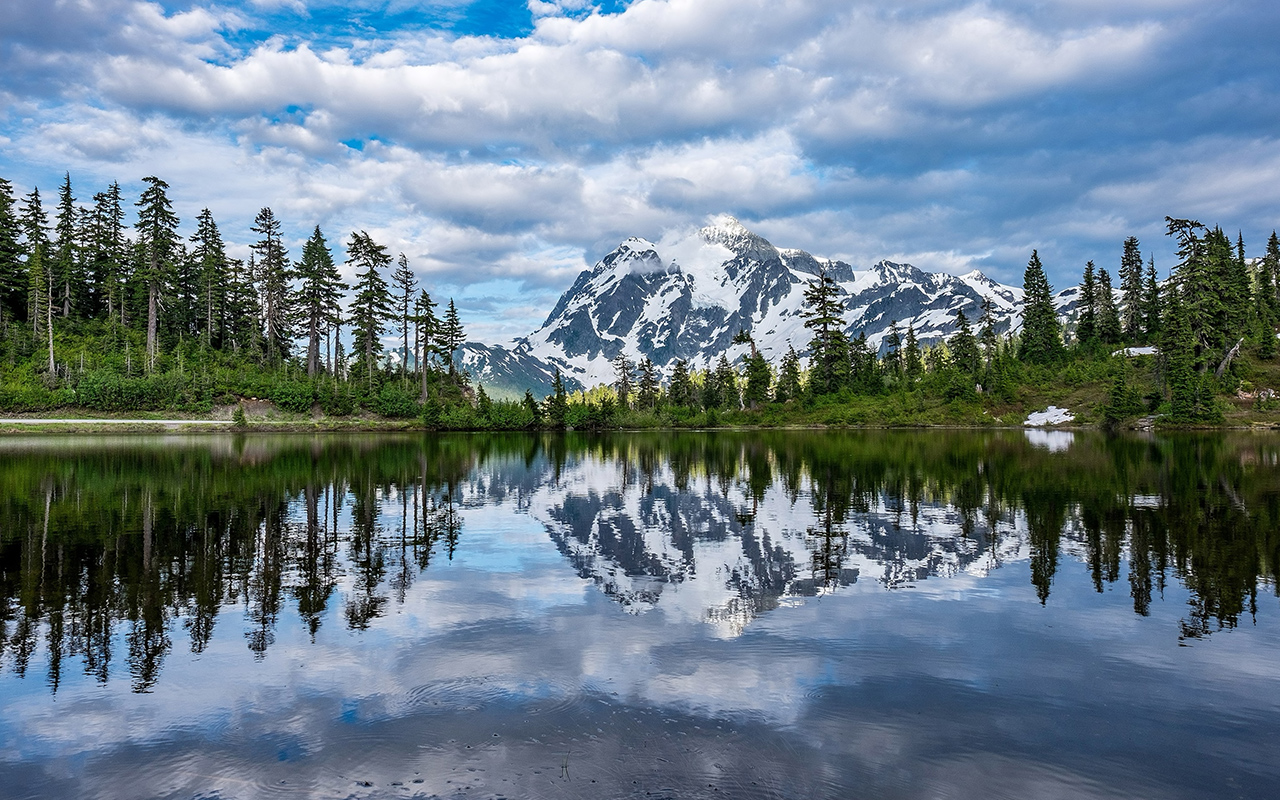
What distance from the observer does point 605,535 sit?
2198cm

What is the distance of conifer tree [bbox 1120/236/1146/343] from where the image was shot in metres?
115

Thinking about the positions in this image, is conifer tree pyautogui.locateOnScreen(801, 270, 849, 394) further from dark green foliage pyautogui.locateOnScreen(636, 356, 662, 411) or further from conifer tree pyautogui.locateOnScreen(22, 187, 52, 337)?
conifer tree pyautogui.locateOnScreen(22, 187, 52, 337)

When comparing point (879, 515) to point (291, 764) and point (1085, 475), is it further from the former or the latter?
point (291, 764)

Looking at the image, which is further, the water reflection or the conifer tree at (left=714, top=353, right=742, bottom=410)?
the conifer tree at (left=714, top=353, right=742, bottom=410)

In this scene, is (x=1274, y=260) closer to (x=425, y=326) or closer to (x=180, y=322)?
(x=425, y=326)

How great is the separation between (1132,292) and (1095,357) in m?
20.8

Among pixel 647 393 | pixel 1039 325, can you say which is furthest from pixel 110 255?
pixel 1039 325

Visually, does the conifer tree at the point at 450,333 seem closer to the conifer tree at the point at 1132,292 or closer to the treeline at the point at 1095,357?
the treeline at the point at 1095,357

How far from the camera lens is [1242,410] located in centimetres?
8288

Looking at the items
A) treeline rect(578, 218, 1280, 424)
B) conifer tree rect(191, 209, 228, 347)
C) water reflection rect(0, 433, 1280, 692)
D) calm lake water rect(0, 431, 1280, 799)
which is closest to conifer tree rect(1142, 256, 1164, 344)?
treeline rect(578, 218, 1280, 424)

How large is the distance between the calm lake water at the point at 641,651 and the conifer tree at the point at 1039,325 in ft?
327

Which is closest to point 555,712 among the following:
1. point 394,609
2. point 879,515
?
point 394,609

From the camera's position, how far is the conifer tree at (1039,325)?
376ft

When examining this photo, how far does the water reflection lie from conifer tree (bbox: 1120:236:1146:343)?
8523 centimetres
